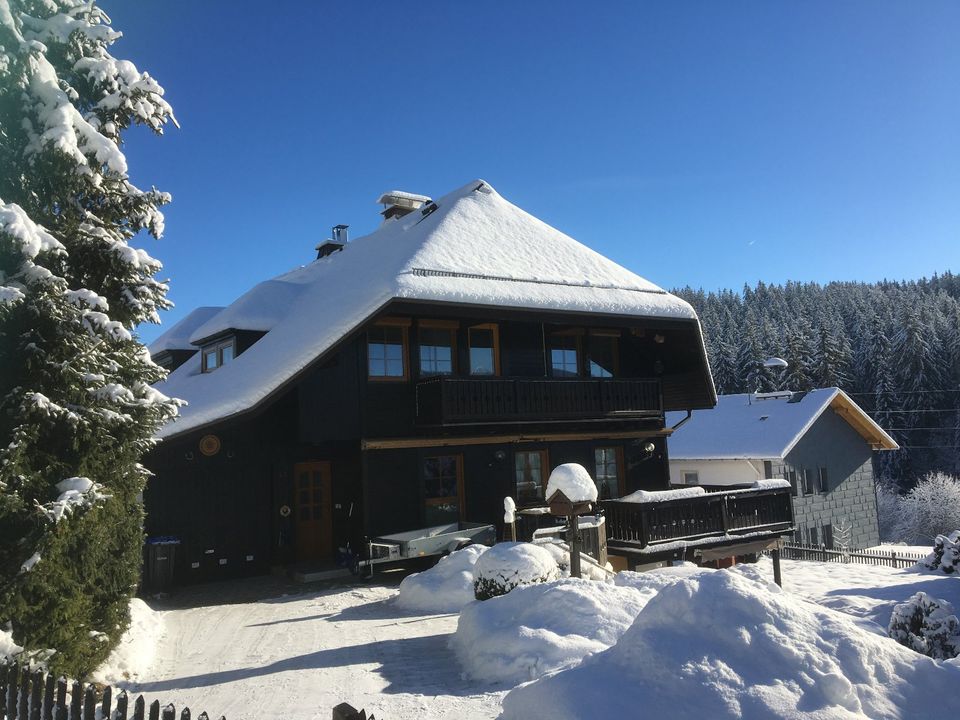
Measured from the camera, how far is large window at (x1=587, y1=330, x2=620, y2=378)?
18.7 meters

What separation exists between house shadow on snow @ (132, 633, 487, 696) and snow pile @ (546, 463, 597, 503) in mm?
2777

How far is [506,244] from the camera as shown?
18.2m

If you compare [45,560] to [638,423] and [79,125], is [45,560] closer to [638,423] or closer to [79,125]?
[79,125]

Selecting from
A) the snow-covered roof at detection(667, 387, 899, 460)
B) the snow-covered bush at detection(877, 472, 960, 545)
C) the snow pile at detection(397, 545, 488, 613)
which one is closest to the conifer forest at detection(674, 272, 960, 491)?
the snow-covered bush at detection(877, 472, 960, 545)

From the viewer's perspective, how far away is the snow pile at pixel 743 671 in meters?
4.93

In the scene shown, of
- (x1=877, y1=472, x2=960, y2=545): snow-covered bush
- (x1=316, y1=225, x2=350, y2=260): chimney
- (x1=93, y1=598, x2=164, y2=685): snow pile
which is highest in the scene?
(x1=316, y1=225, x2=350, y2=260): chimney

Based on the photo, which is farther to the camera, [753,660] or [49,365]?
[49,365]

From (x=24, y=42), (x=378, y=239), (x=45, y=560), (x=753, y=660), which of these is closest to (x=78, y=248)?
(x=24, y=42)

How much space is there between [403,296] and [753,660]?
409 inches

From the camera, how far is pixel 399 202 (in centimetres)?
2298

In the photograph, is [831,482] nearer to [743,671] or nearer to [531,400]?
[531,400]

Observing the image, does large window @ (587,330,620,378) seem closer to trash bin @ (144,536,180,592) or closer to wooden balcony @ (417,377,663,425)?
wooden balcony @ (417,377,663,425)

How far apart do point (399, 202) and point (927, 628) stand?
1862 cm

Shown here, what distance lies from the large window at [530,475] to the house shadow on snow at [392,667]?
782 centimetres
